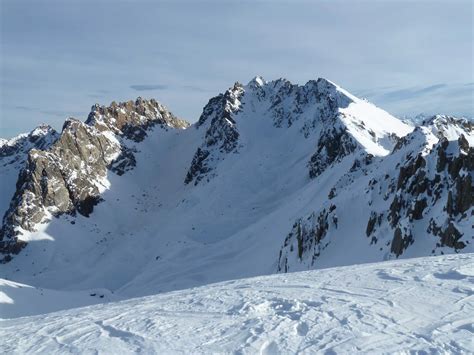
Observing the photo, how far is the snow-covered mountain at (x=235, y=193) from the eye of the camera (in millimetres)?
29594

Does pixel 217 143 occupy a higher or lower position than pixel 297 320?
higher

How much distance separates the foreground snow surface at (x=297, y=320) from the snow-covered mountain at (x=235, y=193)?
14.1 meters

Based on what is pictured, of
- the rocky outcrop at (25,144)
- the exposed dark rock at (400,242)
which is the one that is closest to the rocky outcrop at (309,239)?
the exposed dark rock at (400,242)

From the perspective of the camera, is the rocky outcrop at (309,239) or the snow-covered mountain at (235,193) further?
the rocky outcrop at (309,239)

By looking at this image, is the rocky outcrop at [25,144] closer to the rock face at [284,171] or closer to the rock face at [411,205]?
the rock face at [284,171]

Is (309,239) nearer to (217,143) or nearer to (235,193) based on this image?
(235,193)

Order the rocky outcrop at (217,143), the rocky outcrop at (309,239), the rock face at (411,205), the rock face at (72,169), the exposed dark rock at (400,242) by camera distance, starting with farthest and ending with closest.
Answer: the rocky outcrop at (217,143) → the rock face at (72,169) → the rocky outcrop at (309,239) → the exposed dark rock at (400,242) → the rock face at (411,205)

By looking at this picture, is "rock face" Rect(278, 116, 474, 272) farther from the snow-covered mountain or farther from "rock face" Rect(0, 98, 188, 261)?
"rock face" Rect(0, 98, 188, 261)

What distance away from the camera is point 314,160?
6594cm

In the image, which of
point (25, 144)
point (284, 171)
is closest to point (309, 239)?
point (284, 171)

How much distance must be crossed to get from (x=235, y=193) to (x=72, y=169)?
32.3 m

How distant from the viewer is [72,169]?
79.1m

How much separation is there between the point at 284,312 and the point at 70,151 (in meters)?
79.8

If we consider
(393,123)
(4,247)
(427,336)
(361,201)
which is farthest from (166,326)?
(393,123)
